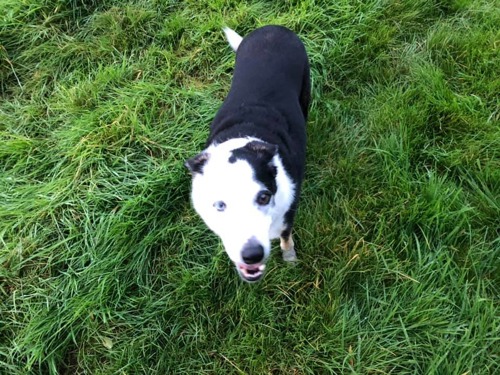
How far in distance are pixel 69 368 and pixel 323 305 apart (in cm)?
170

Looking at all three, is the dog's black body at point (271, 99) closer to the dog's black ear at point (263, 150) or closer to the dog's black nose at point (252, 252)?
the dog's black ear at point (263, 150)

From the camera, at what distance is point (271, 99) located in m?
2.89

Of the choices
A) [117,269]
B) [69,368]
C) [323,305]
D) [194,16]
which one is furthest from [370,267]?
[194,16]

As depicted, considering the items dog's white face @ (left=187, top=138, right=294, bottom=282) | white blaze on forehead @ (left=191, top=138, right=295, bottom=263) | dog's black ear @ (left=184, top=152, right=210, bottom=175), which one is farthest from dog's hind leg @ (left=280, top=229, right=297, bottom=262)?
dog's black ear @ (left=184, top=152, right=210, bottom=175)

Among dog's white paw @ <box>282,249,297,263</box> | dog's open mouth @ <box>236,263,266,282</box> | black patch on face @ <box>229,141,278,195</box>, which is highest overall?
black patch on face @ <box>229,141,278,195</box>

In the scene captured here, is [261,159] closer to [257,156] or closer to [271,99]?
[257,156]

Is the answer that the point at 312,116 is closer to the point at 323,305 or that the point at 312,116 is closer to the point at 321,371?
the point at 323,305

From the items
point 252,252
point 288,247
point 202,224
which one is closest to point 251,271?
point 252,252

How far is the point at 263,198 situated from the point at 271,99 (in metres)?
0.94

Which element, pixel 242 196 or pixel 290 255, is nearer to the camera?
pixel 242 196

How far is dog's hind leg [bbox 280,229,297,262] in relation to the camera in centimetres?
284

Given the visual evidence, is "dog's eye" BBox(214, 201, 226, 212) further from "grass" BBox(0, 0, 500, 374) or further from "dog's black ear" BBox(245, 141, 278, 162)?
"grass" BBox(0, 0, 500, 374)

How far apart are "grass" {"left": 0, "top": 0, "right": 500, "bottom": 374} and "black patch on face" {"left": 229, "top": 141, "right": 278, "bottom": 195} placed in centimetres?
85

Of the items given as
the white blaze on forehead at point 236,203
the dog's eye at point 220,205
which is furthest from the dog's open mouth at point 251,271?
the dog's eye at point 220,205
